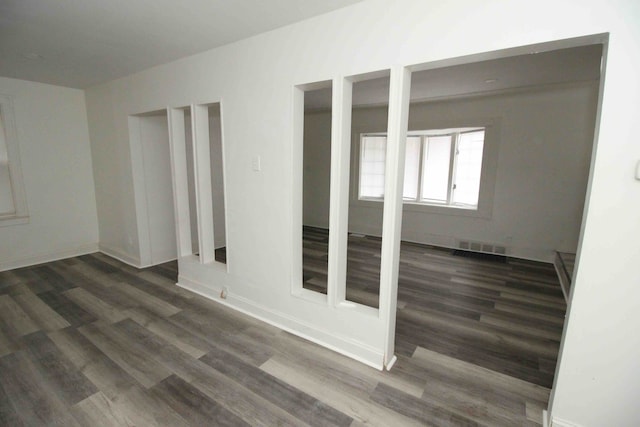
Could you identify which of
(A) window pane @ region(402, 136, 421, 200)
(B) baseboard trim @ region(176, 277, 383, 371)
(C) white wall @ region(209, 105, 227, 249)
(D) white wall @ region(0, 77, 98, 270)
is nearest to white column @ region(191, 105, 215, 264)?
(B) baseboard trim @ region(176, 277, 383, 371)

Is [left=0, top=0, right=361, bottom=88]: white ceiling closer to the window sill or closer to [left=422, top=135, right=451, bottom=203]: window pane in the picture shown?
the window sill

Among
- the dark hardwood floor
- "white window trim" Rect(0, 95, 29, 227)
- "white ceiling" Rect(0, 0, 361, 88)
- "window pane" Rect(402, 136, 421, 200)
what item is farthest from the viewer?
"window pane" Rect(402, 136, 421, 200)

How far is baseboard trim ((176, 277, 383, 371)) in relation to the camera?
2230mm

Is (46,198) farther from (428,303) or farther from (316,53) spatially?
(428,303)

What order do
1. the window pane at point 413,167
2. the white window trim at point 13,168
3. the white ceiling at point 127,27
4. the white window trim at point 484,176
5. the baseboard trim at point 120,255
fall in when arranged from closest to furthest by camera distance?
the white ceiling at point 127,27 → the white window trim at point 13,168 → the baseboard trim at point 120,255 → the white window trim at point 484,176 → the window pane at point 413,167

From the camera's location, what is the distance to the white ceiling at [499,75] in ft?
9.76

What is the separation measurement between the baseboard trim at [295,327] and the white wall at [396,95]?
14 mm

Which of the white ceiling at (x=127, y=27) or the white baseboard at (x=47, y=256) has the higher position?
the white ceiling at (x=127, y=27)

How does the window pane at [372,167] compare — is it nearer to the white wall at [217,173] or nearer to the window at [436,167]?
the window at [436,167]

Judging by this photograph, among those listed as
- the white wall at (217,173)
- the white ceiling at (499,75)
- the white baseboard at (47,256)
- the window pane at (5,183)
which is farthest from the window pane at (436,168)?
the window pane at (5,183)

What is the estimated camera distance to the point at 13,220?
4.00 m

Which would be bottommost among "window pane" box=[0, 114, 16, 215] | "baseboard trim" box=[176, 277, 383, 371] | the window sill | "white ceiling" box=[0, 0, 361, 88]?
"baseboard trim" box=[176, 277, 383, 371]

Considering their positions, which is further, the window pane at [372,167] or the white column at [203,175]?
the window pane at [372,167]

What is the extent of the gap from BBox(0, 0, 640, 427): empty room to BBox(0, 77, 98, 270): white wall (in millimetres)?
27
